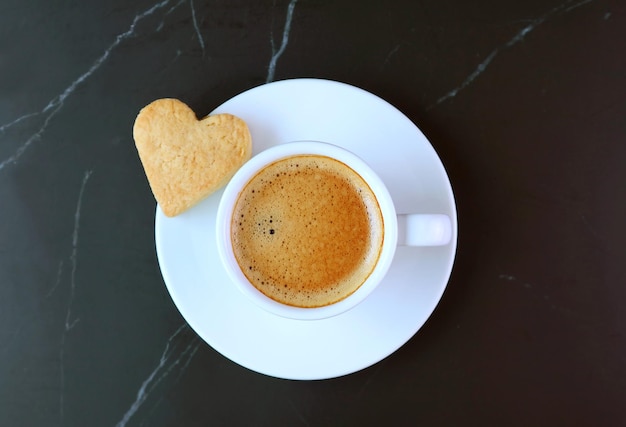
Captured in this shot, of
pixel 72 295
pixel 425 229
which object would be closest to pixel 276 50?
pixel 425 229

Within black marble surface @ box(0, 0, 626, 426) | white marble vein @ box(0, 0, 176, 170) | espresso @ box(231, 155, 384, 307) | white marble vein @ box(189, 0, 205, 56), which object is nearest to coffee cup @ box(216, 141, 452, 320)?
espresso @ box(231, 155, 384, 307)

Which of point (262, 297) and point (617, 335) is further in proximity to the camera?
point (617, 335)

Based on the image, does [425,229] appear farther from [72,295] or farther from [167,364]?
[72,295]

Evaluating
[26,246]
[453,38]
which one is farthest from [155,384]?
[453,38]

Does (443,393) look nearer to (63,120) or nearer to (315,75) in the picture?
(315,75)

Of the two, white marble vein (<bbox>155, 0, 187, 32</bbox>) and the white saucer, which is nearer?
the white saucer

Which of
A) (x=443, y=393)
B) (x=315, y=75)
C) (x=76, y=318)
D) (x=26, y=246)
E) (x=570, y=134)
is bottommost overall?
(x=443, y=393)

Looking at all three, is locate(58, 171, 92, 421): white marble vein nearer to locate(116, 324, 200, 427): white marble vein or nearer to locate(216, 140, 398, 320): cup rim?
locate(116, 324, 200, 427): white marble vein
